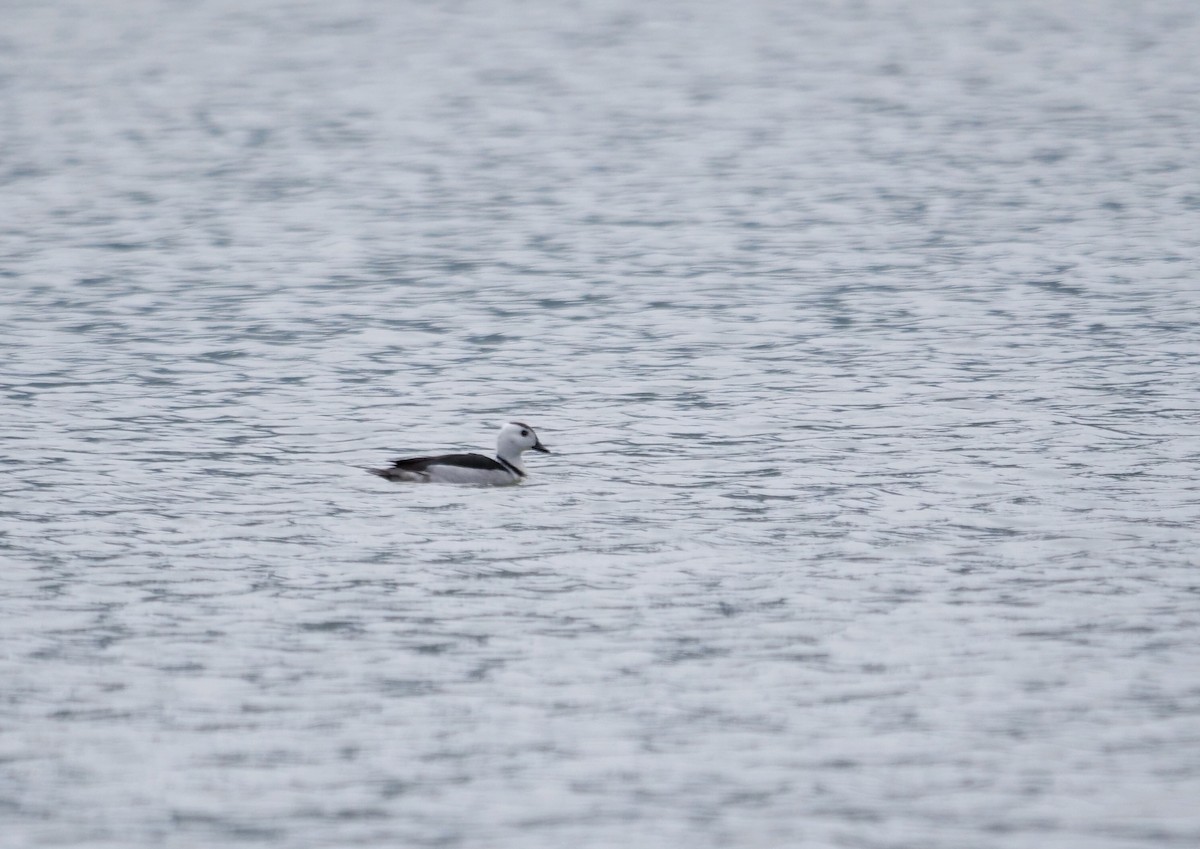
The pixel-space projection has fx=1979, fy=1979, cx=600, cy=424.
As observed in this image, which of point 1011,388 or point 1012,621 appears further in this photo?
point 1011,388

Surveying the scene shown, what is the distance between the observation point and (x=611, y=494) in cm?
1684

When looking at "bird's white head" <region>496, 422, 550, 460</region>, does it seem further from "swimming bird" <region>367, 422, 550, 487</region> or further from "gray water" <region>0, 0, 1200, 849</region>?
"gray water" <region>0, 0, 1200, 849</region>

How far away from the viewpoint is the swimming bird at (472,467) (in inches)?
666

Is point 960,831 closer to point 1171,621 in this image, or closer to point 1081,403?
point 1171,621

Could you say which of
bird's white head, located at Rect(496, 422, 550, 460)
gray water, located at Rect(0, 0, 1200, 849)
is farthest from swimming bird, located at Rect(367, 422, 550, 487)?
gray water, located at Rect(0, 0, 1200, 849)

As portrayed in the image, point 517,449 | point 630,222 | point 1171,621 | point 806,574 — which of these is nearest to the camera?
point 1171,621

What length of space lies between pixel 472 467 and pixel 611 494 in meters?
1.22

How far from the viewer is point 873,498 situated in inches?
651

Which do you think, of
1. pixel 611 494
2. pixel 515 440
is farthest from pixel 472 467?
pixel 611 494

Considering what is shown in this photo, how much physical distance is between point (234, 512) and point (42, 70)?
40063 millimetres

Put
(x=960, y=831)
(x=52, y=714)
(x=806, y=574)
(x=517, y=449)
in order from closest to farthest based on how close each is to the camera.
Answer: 1. (x=960, y=831)
2. (x=52, y=714)
3. (x=806, y=574)
4. (x=517, y=449)

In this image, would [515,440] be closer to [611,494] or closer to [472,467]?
[472,467]

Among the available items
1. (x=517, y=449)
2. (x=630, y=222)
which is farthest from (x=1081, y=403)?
(x=630, y=222)

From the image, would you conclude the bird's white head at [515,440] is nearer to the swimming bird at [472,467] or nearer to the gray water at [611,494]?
the swimming bird at [472,467]
